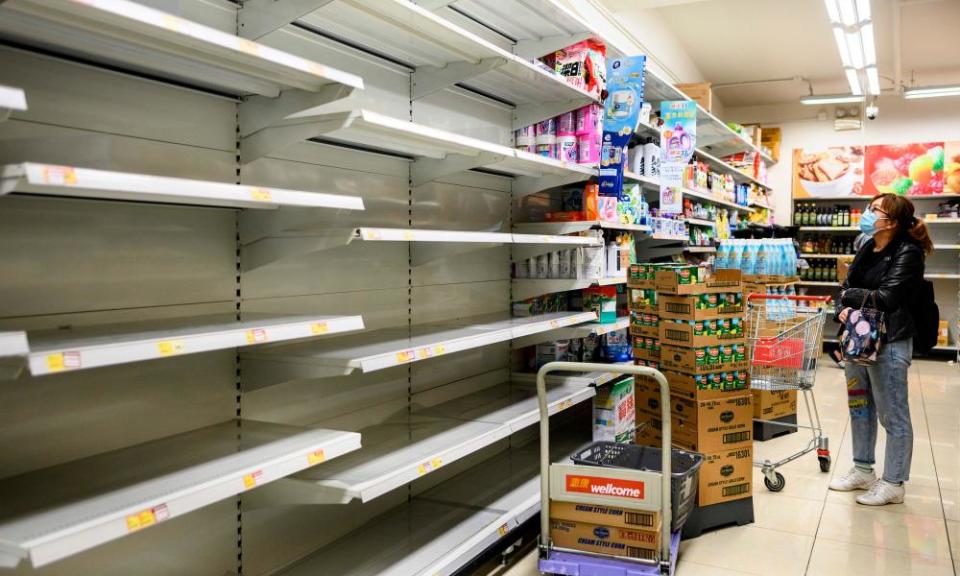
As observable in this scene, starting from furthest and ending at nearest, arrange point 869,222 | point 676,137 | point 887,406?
1. point 676,137
2. point 869,222
3. point 887,406

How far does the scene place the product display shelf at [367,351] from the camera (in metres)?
2.32

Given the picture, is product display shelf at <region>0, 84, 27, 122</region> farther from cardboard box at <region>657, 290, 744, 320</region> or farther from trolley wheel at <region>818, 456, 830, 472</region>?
trolley wheel at <region>818, 456, 830, 472</region>

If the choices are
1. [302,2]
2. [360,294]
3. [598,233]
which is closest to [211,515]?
[360,294]

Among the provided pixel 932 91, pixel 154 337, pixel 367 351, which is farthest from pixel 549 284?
pixel 932 91

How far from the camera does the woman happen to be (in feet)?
12.6

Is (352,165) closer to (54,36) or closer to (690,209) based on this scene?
(54,36)

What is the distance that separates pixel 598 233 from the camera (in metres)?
4.14

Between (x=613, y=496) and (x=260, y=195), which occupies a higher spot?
(x=260, y=195)

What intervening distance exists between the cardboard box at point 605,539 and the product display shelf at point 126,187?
1683 millimetres

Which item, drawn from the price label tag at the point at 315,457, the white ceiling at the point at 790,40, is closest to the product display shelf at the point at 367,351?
the price label tag at the point at 315,457

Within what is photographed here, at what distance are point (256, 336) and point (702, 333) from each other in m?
2.59

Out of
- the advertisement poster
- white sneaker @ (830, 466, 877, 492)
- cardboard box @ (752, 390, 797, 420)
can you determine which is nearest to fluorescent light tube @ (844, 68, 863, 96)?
the advertisement poster

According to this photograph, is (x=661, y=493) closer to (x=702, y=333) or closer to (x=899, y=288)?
(x=702, y=333)

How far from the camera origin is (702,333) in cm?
383
